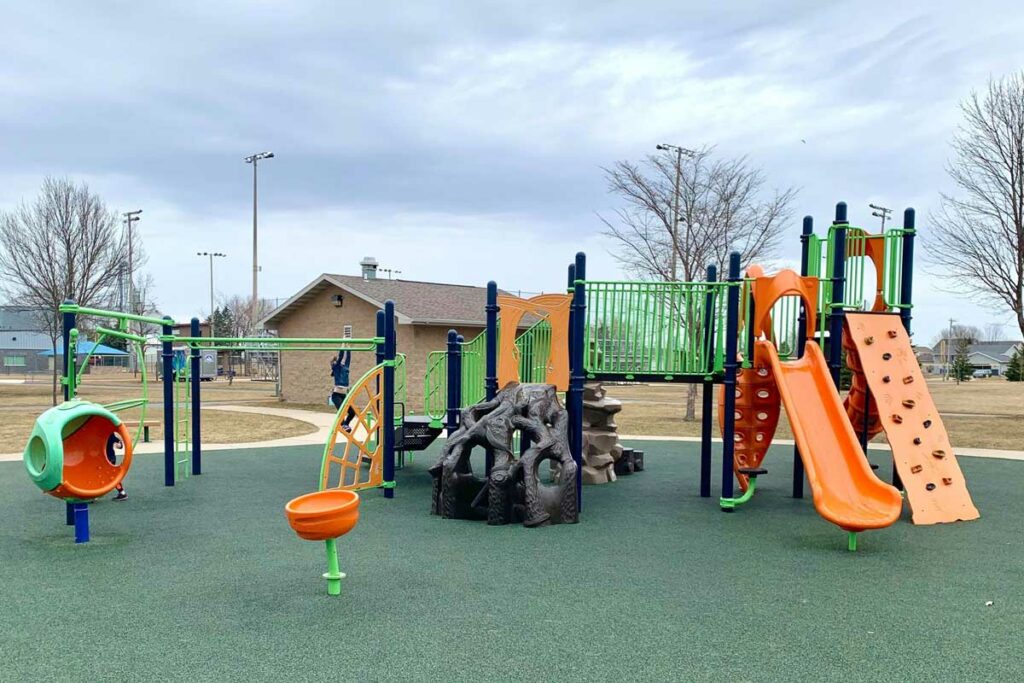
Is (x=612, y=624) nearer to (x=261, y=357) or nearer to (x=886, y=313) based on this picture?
(x=886, y=313)

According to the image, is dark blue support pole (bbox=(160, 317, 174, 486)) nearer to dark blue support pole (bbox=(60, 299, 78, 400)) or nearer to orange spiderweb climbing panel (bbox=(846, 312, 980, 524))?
dark blue support pole (bbox=(60, 299, 78, 400))

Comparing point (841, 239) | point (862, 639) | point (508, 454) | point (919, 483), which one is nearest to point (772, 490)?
point (919, 483)

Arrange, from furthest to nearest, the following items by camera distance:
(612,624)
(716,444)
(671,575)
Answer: (716,444) → (671,575) → (612,624)

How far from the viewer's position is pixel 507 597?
17.6 ft

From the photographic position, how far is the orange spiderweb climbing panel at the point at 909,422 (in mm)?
8094

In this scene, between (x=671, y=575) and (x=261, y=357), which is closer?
(x=671, y=575)

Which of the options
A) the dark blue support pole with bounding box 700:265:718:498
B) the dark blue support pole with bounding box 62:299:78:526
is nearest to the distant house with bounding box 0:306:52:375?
the dark blue support pole with bounding box 62:299:78:526

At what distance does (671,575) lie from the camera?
19.6ft

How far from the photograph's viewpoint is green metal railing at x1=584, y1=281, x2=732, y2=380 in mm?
8734

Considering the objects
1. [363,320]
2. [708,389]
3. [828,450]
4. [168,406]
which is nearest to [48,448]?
[168,406]

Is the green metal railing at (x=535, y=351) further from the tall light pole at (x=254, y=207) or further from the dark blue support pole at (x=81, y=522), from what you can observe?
the tall light pole at (x=254, y=207)

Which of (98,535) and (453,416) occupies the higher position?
(453,416)

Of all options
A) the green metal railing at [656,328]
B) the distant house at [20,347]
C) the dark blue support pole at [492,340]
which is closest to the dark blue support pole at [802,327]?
the green metal railing at [656,328]

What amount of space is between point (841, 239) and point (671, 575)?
4.90m
